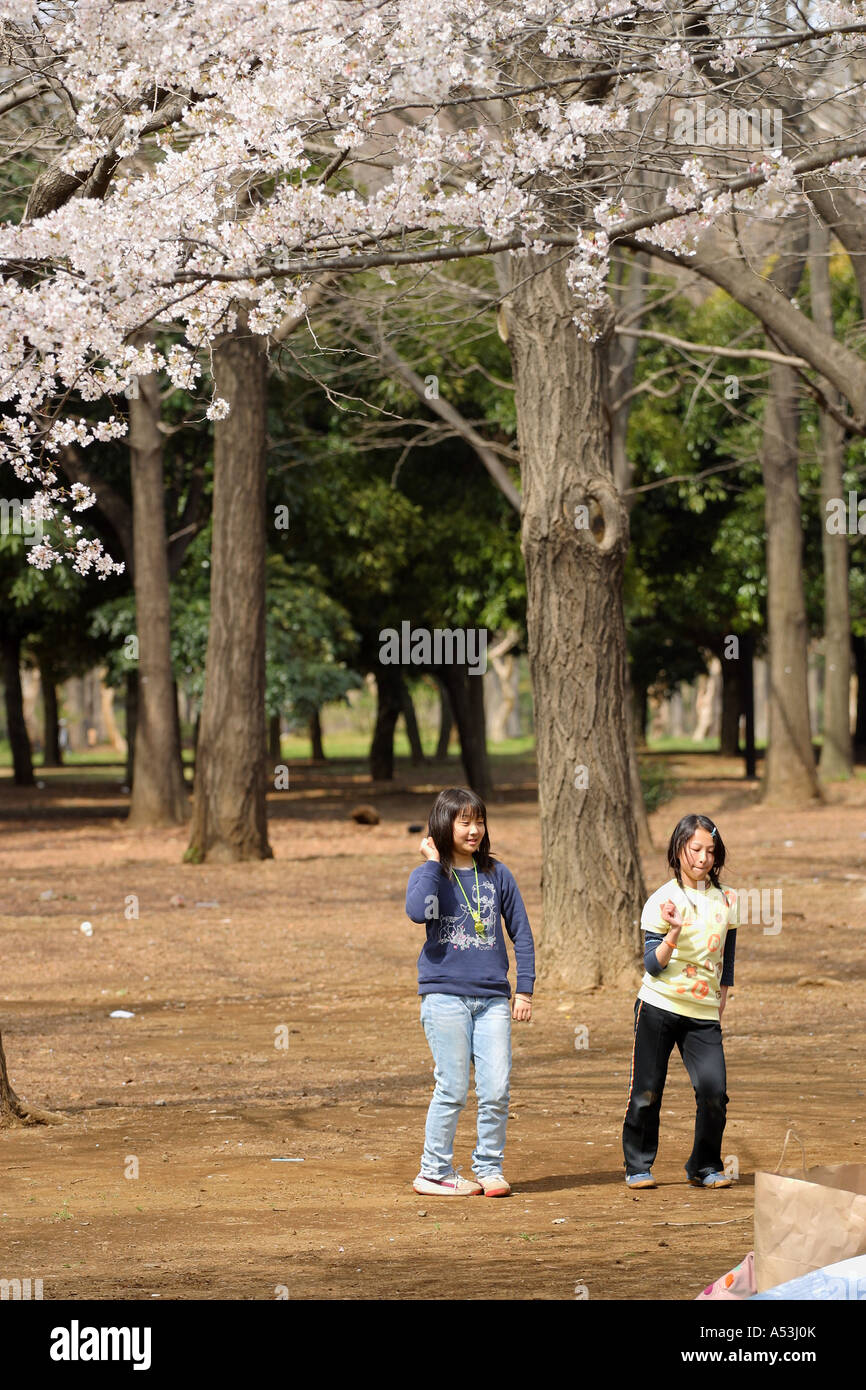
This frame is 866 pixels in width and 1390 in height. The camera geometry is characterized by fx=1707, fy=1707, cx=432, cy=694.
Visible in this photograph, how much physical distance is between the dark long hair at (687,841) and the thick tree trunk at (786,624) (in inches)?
834

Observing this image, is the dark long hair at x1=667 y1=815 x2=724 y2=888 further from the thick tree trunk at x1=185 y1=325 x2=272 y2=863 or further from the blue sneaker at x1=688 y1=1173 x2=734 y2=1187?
the thick tree trunk at x1=185 y1=325 x2=272 y2=863

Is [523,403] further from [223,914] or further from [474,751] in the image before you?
[474,751]

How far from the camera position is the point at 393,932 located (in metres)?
14.7

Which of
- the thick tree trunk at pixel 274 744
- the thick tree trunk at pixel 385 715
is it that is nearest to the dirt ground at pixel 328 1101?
the thick tree trunk at pixel 385 715

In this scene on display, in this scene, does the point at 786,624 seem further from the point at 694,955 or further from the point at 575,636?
the point at 694,955

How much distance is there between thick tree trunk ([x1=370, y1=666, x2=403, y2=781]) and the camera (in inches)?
1399

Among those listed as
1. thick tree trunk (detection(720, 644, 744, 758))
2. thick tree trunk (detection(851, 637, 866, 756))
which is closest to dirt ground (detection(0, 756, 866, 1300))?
thick tree trunk (detection(851, 637, 866, 756))

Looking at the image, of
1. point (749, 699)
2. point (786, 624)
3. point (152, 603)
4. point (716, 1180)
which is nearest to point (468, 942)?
point (716, 1180)

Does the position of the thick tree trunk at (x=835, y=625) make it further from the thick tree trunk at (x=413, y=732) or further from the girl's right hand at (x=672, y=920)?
the girl's right hand at (x=672, y=920)

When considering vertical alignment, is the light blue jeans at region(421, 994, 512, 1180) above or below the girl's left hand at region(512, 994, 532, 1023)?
below

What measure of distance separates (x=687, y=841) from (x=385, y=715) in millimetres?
30708

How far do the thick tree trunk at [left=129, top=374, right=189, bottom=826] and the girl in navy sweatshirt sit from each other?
697 inches

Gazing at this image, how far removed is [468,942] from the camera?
6.29 metres
